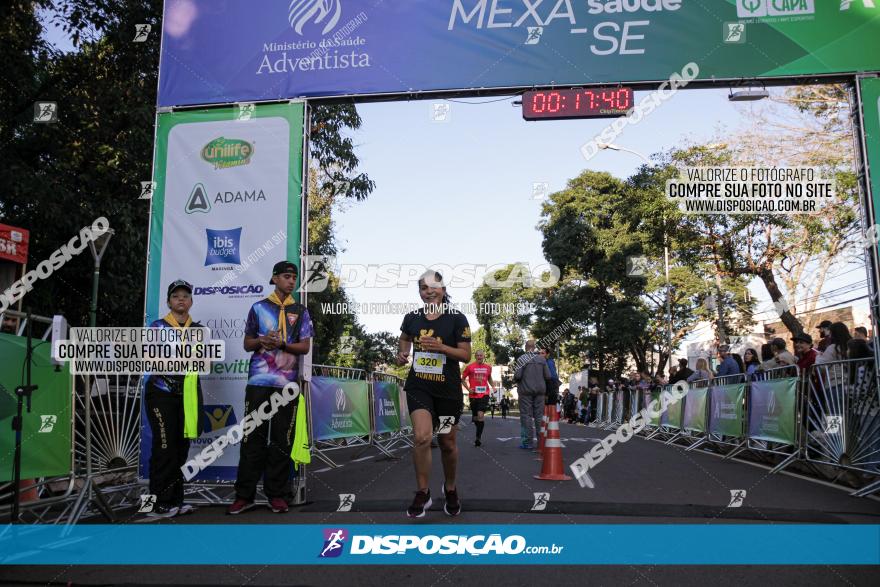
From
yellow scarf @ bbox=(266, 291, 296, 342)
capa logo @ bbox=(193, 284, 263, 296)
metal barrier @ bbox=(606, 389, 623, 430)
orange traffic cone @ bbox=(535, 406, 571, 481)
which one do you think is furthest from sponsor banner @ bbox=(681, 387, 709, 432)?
yellow scarf @ bbox=(266, 291, 296, 342)

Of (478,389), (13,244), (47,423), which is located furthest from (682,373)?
(47,423)

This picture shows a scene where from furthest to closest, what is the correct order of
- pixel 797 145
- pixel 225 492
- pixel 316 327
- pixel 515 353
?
pixel 515 353 → pixel 316 327 → pixel 797 145 → pixel 225 492

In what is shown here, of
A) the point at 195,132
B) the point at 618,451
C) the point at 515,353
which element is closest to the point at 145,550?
the point at 195,132

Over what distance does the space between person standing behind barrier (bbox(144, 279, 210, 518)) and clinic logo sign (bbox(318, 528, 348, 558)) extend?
5.27 feet

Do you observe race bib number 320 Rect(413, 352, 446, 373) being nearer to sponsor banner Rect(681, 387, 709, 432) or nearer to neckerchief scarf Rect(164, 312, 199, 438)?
A: neckerchief scarf Rect(164, 312, 199, 438)

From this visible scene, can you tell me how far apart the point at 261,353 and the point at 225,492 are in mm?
1905

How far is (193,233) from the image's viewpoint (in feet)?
24.1

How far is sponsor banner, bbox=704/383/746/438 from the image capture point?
10711 mm

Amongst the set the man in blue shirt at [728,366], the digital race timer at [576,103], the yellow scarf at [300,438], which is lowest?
the yellow scarf at [300,438]

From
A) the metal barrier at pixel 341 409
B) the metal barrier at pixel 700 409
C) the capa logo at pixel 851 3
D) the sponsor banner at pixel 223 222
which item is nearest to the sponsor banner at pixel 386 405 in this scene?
the metal barrier at pixel 341 409

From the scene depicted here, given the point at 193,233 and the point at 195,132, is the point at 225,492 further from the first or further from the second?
the point at 195,132

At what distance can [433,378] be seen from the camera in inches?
227

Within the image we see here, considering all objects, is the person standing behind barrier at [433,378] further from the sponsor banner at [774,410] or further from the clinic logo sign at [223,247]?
the sponsor banner at [774,410]

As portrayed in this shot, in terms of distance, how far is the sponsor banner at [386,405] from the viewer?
1273 cm
